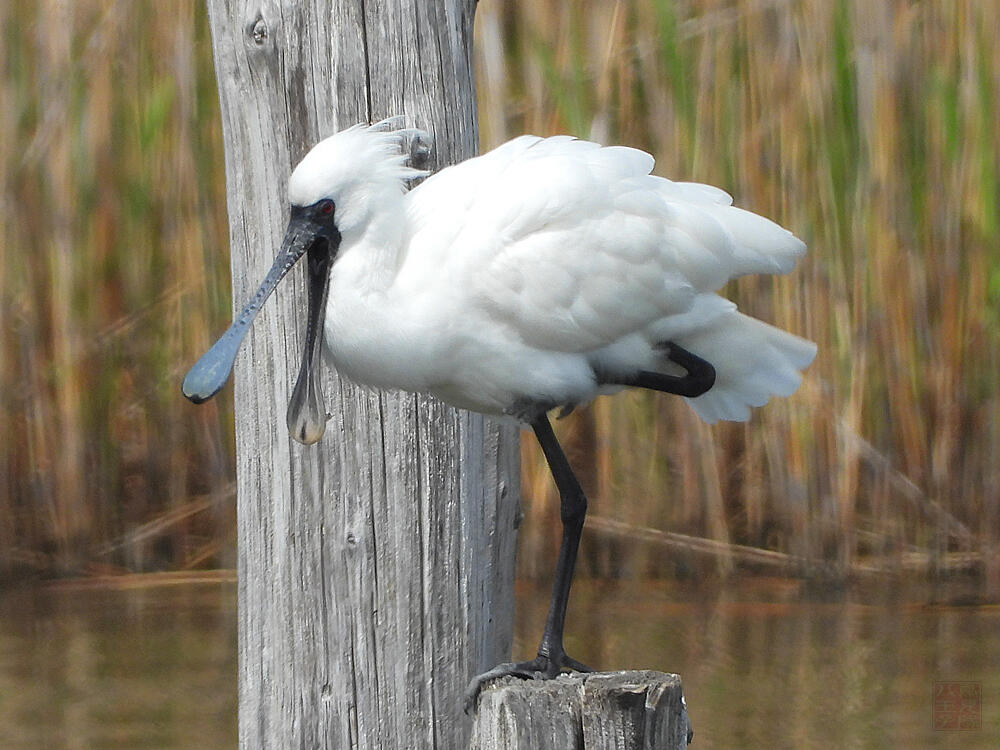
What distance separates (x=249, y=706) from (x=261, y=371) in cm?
58

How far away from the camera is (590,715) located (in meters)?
1.99

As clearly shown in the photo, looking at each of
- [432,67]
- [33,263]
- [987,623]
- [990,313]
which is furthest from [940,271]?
[33,263]

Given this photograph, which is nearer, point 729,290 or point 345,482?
point 345,482

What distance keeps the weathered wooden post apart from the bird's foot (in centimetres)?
8

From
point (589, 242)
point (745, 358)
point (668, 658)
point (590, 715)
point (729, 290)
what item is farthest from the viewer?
point (729, 290)

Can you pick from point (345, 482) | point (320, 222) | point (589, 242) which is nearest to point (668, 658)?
point (345, 482)

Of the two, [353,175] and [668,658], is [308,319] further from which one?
[668,658]

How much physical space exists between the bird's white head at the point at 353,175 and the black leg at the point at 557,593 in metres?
0.46

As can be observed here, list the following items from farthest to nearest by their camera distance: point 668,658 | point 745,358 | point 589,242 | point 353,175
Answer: point 668,658 < point 745,358 < point 589,242 < point 353,175

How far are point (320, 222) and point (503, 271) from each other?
0.29m

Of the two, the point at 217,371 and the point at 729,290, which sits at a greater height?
the point at 729,290

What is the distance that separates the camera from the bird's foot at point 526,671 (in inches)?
96.7

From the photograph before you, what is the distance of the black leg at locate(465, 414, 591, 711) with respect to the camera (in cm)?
247

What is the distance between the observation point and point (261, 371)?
253 centimetres
